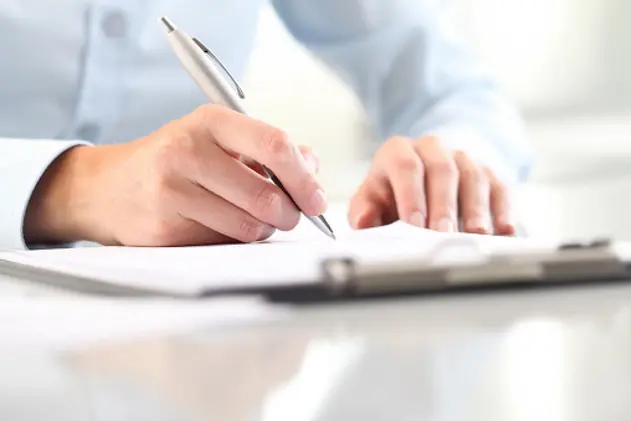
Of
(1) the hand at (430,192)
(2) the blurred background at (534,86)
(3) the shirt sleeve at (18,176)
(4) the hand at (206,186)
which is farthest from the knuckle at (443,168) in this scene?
(2) the blurred background at (534,86)

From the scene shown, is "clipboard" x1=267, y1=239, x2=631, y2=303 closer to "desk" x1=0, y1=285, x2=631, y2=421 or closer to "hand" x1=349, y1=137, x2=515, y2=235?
"desk" x1=0, y1=285, x2=631, y2=421

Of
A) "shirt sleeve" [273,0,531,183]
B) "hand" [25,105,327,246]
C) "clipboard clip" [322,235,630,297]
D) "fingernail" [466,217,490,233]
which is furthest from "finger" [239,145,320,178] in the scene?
"shirt sleeve" [273,0,531,183]

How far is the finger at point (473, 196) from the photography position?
0.50 meters

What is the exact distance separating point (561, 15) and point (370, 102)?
47cm

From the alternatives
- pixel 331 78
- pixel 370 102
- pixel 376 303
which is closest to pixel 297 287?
pixel 376 303

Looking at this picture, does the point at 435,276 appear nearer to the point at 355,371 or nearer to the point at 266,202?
the point at 355,371

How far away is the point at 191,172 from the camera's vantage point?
0.42m

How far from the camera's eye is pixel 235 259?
1.00 ft

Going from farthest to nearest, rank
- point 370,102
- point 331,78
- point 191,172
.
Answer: point 331,78 → point 370,102 → point 191,172

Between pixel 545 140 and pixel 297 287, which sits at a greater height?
pixel 297 287

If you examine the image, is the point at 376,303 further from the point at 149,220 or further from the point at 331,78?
the point at 331,78

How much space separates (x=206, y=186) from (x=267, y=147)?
0.16 feet

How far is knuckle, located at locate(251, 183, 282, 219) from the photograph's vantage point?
1.33 feet

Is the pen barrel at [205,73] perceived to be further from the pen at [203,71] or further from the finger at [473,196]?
the finger at [473,196]
